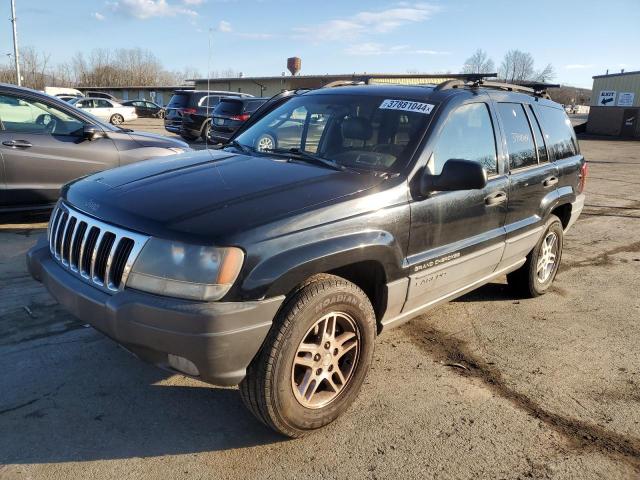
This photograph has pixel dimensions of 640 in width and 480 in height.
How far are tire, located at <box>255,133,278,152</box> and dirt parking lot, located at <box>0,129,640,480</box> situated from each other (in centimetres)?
167

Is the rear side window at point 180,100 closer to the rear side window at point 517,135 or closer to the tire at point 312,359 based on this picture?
the rear side window at point 517,135

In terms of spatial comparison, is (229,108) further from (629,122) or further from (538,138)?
(629,122)

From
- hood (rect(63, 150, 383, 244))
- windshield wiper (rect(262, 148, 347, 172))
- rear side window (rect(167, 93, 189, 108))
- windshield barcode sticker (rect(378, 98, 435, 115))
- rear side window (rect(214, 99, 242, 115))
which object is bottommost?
hood (rect(63, 150, 383, 244))

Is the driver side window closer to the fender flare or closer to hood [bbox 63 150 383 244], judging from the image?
hood [bbox 63 150 383 244]

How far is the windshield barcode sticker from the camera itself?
136 inches

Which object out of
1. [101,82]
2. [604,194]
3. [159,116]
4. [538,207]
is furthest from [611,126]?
[101,82]

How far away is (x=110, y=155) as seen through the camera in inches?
256

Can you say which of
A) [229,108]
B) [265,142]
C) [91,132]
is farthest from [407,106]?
[229,108]

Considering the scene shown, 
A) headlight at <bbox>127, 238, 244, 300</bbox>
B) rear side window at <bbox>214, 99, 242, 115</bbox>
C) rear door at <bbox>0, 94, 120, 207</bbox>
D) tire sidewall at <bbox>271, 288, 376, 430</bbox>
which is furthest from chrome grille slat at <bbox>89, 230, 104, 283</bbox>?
rear side window at <bbox>214, 99, 242, 115</bbox>

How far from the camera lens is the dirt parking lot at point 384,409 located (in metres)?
2.57

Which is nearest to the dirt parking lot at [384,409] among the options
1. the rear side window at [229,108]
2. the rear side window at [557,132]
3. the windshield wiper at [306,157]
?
the windshield wiper at [306,157]

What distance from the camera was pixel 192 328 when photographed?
2.28m

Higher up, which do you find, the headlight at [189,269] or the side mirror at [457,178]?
the side mirror at [457,178]

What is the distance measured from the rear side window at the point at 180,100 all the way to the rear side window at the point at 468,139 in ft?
49.1
